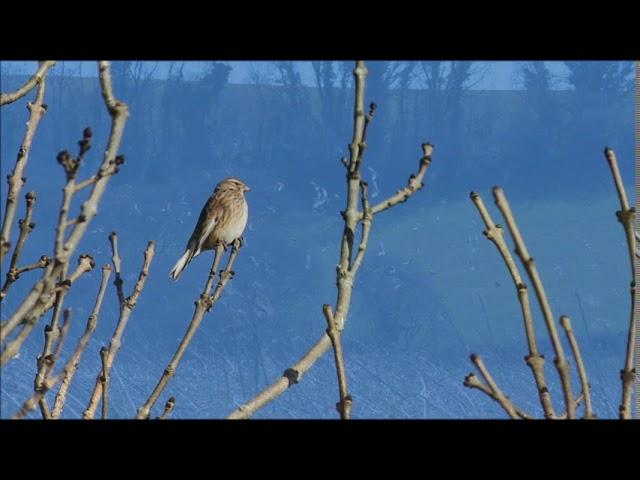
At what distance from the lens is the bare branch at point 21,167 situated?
92.3 inches

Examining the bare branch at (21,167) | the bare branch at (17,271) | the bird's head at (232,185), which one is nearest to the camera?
the bare branch at (21,167)

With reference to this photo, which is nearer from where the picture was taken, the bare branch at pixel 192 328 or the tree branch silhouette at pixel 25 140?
the tree branch silhouette at pixel 25 140

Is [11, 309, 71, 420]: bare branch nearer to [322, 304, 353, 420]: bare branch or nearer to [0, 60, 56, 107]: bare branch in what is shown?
[322, 304, 353, 420]: bare branch

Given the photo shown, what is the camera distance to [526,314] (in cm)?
241

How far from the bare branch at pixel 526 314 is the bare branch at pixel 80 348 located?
1398 millimetres

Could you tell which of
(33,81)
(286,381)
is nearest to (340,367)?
(286,381)

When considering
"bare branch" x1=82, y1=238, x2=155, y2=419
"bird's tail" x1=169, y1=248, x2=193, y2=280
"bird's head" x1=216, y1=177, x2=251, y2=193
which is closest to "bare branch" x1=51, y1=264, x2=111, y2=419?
"bare branch" x1=82, y1=238, x2=155, y2=419

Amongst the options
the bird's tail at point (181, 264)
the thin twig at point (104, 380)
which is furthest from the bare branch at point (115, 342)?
the bird's tail at point (181, 264)

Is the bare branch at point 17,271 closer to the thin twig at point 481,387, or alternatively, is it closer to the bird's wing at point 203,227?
the thin twig at point 481,387

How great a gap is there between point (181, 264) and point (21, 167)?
545cm

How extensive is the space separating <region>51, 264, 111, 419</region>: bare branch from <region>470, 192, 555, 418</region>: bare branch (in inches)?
55.0

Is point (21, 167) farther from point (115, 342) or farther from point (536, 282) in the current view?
point (536, 282)
